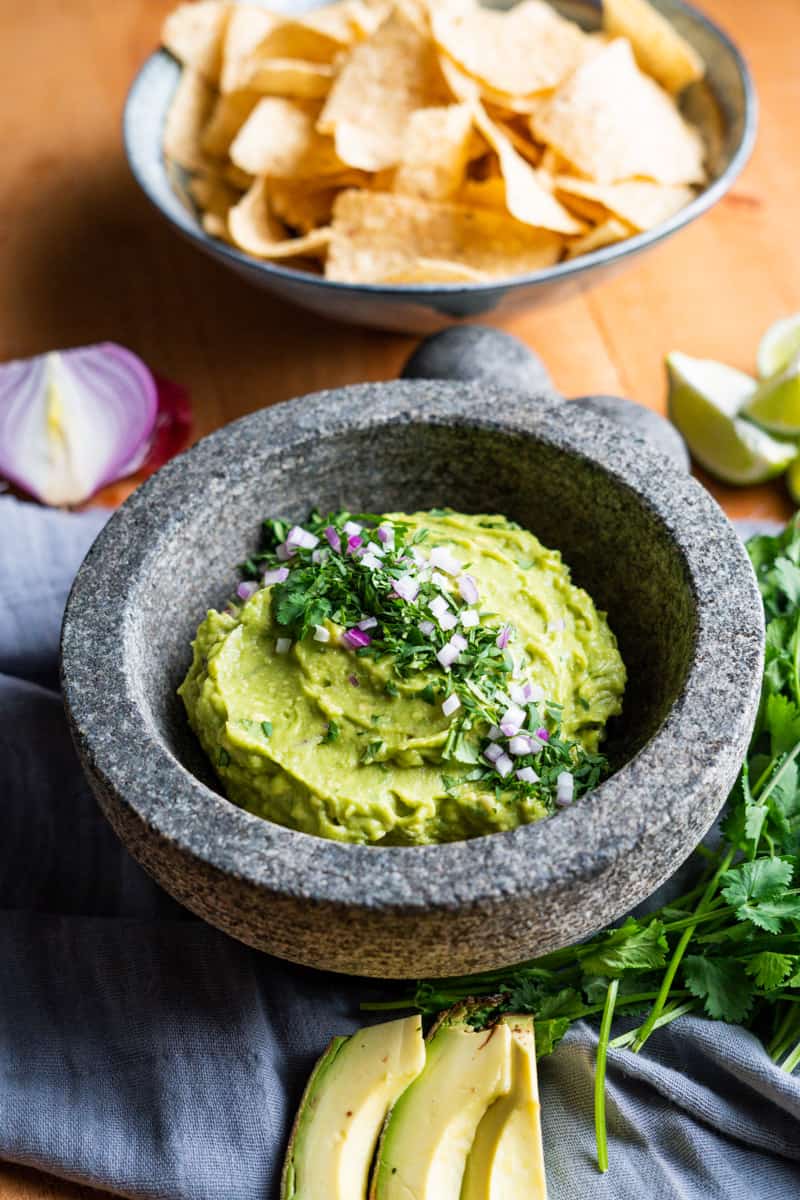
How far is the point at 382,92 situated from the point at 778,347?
0.81 meters

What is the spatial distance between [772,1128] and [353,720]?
2.05 ft

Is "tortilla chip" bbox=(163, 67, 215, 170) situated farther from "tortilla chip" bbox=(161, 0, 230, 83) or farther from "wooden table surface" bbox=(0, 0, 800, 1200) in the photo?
"wooden table surface" bbox=(0, 0, 800, 1200)

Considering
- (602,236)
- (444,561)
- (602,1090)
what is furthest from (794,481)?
(602,1090)

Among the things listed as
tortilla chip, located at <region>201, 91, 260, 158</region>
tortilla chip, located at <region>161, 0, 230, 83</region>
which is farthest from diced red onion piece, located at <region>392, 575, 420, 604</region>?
tortilla chip, located at <region>161, 0, 230, 83</region>

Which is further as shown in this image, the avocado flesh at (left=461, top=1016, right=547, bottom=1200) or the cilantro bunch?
the cilantro bunch

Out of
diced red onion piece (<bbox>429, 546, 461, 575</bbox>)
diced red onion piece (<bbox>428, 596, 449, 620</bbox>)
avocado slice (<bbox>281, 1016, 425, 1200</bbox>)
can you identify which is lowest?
avocado slice (<bbox>281, 1016, 425, 1200</bbox>)

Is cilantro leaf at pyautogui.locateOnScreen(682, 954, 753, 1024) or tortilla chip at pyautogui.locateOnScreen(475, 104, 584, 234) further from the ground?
tortilla chip at pyautogui.locateOnScreen(475, 104, 584, 234)

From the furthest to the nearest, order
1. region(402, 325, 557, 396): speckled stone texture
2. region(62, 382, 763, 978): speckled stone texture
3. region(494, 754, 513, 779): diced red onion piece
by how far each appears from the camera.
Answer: region(402, 325, 557, 396): speckled stone texture
region(494, 754, 513, 779): diced red onion piece
region(62, 382, 763, 978): speckled stone texture

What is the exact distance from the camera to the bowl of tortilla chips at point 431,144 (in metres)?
2.16

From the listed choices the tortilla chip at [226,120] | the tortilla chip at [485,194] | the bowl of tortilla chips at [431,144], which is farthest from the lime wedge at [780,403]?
the tortilla chip at [226,120]

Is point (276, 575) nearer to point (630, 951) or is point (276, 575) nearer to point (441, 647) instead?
point (441, 647)

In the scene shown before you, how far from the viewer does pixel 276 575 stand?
60.5 inches

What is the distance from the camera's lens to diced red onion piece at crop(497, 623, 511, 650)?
142cm

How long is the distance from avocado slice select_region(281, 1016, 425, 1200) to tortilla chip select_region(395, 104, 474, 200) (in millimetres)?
1404
